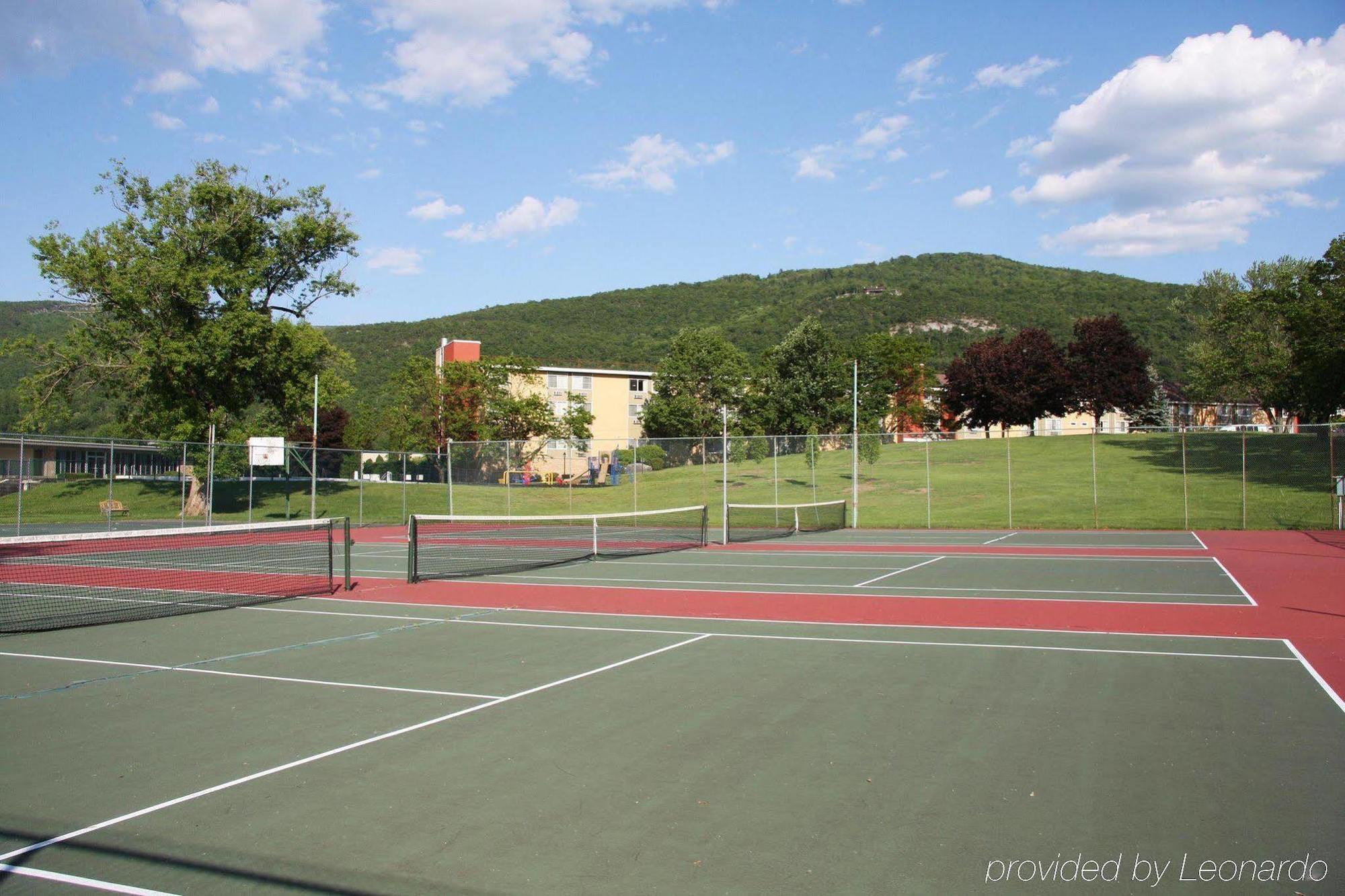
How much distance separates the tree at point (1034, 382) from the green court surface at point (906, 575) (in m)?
55.2

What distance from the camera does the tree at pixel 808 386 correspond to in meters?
72.5

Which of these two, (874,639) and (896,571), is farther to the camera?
(896,571)

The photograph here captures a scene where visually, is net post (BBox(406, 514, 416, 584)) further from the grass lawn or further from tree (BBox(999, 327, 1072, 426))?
tree (BBox(999, 327, 1072, 426))

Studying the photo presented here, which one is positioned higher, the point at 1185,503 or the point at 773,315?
the point at 773,315

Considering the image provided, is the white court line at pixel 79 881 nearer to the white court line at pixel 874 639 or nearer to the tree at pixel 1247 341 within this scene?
the white court line at pixel 874 639

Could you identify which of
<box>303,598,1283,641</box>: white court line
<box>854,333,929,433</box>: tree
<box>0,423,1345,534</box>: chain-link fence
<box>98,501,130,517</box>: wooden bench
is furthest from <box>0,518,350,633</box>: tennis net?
<box>854,333,929,433</box>: tree

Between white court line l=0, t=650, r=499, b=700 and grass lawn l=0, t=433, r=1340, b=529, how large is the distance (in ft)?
70.8

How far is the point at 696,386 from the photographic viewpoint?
7894 centimetres

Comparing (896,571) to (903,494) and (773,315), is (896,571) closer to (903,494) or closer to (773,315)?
(903,494)

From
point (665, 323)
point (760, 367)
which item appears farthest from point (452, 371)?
point (665, 323)

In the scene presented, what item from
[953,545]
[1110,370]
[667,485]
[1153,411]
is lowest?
[953,545]

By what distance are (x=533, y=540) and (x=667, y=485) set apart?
13532 mm

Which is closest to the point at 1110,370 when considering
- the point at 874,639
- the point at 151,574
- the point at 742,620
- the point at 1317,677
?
the point at 742,620

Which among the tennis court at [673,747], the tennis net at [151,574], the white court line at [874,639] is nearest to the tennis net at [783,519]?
the tennis net at [151,574]
